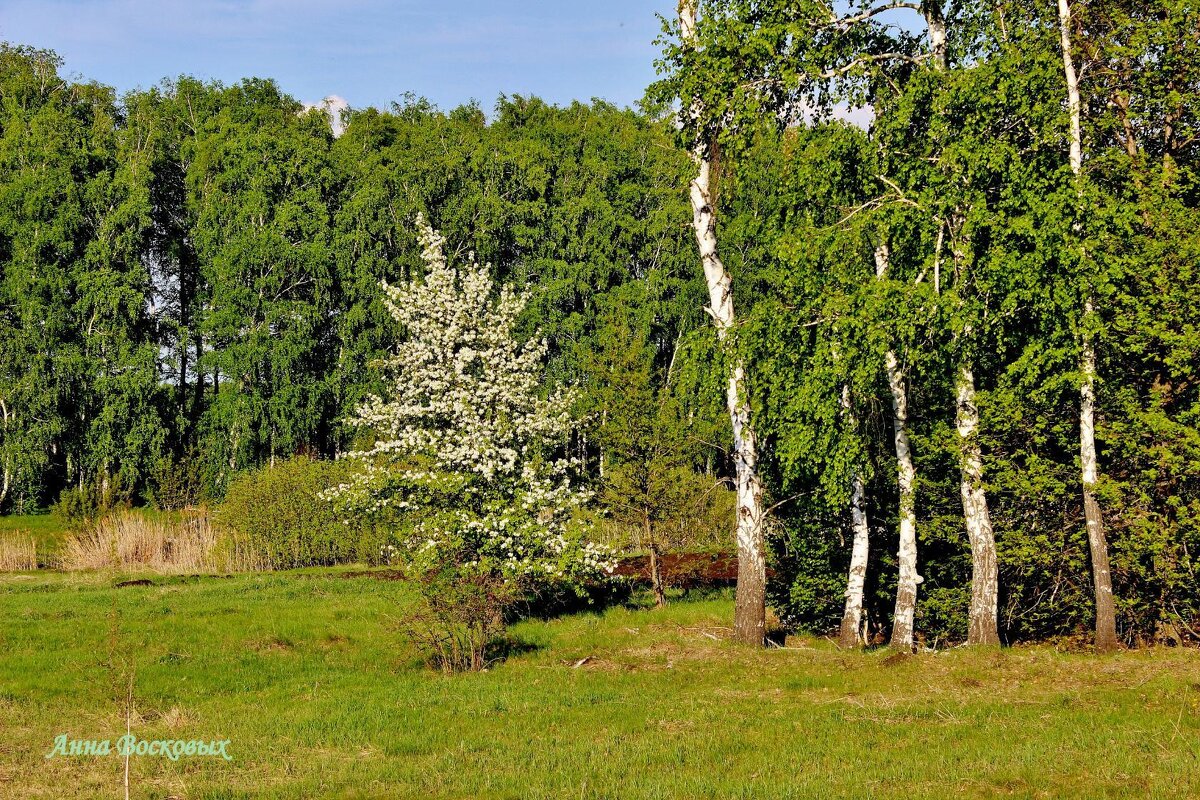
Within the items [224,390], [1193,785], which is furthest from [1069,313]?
[224,390]

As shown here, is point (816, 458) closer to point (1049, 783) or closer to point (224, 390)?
point (1049, 783)

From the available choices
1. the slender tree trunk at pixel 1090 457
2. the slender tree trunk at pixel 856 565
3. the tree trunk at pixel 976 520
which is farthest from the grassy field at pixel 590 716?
the tree trunk at pixel 976 520

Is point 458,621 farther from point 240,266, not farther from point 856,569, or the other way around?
point 240,266

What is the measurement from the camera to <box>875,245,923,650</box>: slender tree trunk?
663 inches

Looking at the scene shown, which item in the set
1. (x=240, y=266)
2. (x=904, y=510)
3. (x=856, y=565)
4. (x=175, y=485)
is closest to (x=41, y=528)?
(x=175, y=485)

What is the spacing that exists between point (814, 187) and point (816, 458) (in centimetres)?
478

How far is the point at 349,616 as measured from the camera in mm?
22078

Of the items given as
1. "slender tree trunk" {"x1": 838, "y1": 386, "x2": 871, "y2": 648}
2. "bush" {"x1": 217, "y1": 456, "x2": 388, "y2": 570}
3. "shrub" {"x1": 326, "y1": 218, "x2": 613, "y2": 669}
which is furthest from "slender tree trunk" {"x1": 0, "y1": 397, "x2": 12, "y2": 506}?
"slender tree trunk" {"x1": 838, "y1": 386, "x2": 871, "y2": 648}

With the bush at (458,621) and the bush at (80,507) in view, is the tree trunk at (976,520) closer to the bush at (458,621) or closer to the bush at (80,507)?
the bush at (458,621)

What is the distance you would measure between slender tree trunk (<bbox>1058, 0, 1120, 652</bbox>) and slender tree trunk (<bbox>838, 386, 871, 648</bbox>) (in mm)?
3692

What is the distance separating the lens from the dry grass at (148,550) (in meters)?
30.4

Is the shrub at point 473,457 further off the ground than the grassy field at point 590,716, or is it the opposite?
the shrub at point 473,457

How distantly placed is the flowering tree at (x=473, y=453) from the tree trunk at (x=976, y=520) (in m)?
7.56

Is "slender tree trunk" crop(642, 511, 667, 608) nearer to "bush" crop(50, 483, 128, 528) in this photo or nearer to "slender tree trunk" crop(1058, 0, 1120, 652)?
"slender tree trunk" crop(1058, 0, 1120, 652)
